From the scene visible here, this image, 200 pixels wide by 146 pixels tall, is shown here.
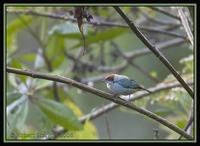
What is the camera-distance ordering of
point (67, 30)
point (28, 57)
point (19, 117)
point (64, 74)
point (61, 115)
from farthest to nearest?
point (28, 57) → point (64, 74) → point (67, 30) → point (19, 117) → point (61, 115)

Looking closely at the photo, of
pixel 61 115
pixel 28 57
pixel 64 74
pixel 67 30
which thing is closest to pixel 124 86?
pixel 61 115

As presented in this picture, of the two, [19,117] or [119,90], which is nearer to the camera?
[119,90]

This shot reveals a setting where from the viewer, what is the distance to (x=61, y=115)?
2.42m

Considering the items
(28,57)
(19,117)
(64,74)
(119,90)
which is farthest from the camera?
(28,57)

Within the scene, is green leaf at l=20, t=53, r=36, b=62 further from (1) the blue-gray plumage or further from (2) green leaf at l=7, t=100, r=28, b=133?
(1) the blue-gray plumage

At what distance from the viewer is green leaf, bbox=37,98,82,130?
7.84ft

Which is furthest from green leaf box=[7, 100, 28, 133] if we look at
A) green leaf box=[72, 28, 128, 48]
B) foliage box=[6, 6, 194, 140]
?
green leaf box=[72, 28, 128, 48]

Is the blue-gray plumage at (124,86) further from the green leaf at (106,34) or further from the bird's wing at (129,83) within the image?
the green leaf at (106,34)

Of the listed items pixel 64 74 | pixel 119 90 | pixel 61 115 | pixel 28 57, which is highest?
pixel 28 57

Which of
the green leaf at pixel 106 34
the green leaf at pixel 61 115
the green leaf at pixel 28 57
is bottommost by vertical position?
the green leaf at pixel 61 115

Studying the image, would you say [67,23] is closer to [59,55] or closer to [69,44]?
[59,55]

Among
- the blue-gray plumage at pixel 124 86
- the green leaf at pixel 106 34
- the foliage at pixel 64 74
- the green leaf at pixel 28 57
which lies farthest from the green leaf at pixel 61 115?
the green leaf at pixel 28 57

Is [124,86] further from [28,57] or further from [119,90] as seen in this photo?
[28,57]

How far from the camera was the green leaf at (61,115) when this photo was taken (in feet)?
7.84
